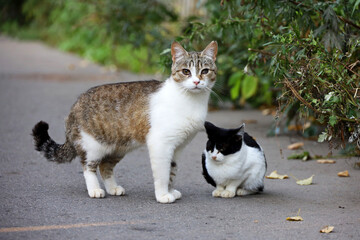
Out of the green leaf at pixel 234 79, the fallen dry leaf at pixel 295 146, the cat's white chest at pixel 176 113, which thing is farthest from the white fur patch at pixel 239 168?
the green leaf at pixel 234 79

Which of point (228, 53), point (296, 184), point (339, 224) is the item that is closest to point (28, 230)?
point (339, 224)

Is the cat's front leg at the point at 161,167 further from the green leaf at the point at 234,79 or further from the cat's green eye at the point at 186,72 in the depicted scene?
the green leaf at the point at 234,79

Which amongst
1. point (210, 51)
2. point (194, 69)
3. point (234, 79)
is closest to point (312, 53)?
point (210, 51)

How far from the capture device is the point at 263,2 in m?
5.53

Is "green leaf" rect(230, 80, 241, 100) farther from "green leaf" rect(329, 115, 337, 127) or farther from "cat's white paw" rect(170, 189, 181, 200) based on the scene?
"green leaf" rect(329, 115, 337, 127)

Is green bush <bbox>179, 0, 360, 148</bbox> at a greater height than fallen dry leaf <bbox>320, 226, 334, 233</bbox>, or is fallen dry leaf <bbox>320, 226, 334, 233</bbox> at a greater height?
green bush <bbox>179, 0, 360, 148</bbox>

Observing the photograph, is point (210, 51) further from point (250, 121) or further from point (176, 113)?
point (250, 121)

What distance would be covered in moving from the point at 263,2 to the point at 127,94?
1.58 metres

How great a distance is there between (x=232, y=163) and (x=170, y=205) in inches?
25.8

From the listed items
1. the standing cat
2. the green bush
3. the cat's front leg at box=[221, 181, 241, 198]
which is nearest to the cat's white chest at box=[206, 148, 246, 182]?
the cat's front leg at box=[221, 181, 241, 198]

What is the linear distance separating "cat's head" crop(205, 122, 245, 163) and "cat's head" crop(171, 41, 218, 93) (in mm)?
376

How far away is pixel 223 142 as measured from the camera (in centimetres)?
500

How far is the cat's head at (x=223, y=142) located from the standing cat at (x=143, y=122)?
5.7 inches

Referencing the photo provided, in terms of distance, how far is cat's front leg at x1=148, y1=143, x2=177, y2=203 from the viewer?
16.0 feet
